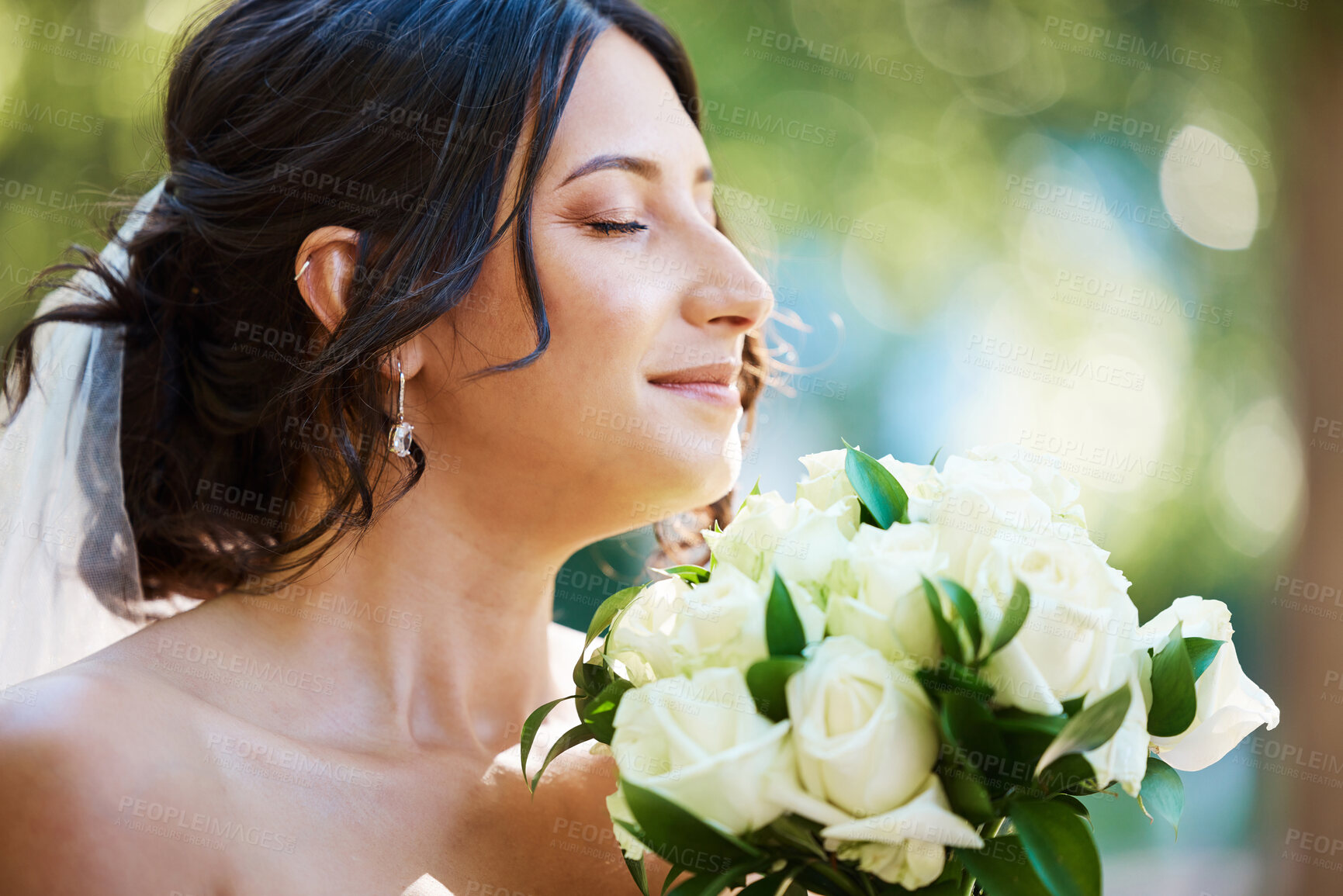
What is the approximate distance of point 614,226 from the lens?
148 cm

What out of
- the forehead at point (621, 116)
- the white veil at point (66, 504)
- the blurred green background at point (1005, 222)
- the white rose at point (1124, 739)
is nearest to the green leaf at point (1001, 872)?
the white rose at point (1124, 739)

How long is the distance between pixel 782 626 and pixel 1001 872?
11.7 inches

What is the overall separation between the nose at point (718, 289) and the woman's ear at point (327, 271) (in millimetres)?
564

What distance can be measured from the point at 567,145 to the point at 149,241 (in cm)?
86

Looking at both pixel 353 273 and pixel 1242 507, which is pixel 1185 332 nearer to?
pixel 1242 507

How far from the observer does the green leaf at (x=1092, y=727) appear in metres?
0.79

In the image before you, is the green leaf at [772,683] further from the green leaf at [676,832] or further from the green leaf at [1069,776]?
the green leaf at [1069,776]

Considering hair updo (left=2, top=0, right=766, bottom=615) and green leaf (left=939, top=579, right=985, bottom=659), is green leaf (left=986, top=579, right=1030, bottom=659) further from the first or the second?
hair updo (left=2, top=0, right=766, bottom=615)

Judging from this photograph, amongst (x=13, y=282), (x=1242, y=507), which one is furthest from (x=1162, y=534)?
(x=13, y=282)

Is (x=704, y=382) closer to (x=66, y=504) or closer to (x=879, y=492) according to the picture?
(x=879, y=492)

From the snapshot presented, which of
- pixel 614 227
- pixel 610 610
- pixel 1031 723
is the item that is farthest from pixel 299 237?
pixel 1031 723

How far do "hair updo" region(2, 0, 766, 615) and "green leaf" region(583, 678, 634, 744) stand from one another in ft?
1.94

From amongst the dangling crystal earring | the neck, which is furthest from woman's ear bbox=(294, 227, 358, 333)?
the neck

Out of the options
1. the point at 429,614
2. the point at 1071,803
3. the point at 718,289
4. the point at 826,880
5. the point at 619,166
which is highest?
the point at 619,166
